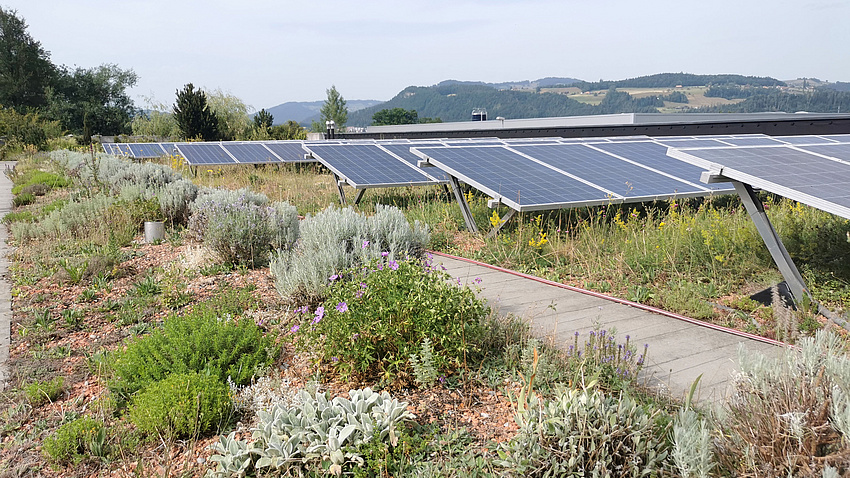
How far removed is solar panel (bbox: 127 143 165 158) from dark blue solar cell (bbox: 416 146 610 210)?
11.7m

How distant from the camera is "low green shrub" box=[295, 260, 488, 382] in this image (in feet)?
11.6

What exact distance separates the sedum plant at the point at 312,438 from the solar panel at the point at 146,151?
630 inches

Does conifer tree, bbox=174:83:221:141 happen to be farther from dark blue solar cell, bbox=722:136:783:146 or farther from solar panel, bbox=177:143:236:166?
dark blue solar cell, bbox=722:136:783:146

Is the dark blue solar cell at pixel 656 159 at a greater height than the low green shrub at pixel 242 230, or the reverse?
the dark blue solar cell at pixel 656 159

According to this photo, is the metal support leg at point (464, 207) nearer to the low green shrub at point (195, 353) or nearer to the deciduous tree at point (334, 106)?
the low green shrub at point (195, 353)

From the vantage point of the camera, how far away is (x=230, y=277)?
6.07m

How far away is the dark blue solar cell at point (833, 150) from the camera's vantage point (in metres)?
5.98

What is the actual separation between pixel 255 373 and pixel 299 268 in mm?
1562

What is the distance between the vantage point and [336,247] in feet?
18.0

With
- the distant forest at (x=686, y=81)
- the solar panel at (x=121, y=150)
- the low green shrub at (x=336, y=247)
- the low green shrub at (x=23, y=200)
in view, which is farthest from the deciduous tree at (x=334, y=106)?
Result: the distant forest at (x=686, y=81)

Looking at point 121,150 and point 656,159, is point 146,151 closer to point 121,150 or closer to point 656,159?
point 121,150

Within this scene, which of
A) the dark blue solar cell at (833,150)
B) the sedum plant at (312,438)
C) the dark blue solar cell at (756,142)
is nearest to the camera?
the sedum plant at (312,438)

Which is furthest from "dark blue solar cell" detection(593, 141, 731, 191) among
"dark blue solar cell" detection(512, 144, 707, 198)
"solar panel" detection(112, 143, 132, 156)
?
"solar panel" detection(112, 143, 132, 156)

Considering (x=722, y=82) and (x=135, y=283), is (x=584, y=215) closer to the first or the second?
(x=135, y=283)
